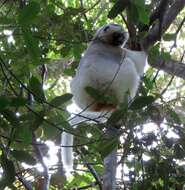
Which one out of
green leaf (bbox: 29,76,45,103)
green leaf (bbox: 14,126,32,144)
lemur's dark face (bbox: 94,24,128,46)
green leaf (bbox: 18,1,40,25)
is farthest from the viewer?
lemur's dark face (bbox: 94,24,128,46)

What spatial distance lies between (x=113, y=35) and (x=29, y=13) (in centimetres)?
233

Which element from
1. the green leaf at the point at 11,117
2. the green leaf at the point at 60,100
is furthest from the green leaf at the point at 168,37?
the green leaf at the point at 11,117

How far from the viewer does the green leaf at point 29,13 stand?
1657 mm

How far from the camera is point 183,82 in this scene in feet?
22.4

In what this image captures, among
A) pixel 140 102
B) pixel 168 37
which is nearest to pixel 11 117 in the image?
pixel 140 102

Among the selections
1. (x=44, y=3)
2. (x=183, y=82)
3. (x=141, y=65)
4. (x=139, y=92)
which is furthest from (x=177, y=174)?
(x=183, y=82)

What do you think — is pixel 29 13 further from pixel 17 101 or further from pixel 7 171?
pixel 7 171

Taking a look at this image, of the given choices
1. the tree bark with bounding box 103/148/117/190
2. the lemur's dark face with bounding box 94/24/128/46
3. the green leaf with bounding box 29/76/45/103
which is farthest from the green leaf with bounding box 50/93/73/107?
the lemur's dark face with bounding box 94/24/128/46

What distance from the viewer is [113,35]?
3943 mm

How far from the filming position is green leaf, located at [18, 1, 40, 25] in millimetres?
1657

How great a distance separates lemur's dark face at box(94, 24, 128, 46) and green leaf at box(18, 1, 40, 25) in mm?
2249

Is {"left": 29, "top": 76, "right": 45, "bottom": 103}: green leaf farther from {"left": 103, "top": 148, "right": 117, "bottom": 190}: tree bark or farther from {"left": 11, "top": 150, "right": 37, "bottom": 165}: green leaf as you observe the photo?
{"left": 103, "top": 148, "right": 117, "bottom": 190}: tree bark

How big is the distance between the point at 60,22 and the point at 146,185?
4.00 ft

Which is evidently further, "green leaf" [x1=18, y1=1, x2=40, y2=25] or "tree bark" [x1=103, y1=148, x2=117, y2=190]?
"tree bark" [x1=103, y1=148, x2=117, y2=190]
